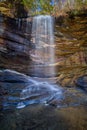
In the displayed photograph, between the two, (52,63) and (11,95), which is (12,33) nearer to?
(52,63)

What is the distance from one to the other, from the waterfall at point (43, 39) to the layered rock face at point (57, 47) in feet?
0.74

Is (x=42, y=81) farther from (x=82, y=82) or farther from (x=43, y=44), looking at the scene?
(x=43, y=44)

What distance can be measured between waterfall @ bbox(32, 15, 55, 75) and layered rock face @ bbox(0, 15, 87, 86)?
226 mm

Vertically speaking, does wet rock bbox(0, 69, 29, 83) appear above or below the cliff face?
below

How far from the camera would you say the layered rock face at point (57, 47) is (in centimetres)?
1354

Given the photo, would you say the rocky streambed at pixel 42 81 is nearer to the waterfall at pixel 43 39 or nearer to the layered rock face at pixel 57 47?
the layered rock face at pixel 57 47

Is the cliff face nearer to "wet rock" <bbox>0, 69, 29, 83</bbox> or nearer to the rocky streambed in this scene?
the rocky streambed

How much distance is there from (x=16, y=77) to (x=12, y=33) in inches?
158

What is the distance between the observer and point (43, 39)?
15555 mm

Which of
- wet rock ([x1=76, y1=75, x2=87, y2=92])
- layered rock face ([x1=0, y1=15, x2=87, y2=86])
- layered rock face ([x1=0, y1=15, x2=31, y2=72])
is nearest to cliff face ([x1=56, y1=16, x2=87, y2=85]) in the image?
layered rock face ([x1=0, y1=15, x2=87, y2=86])

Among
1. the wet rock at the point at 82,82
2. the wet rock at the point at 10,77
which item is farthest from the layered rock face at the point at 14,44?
the wet rock at the point at 82,82

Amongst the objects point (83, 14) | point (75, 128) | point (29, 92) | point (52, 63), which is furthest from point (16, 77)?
point (83, 14)

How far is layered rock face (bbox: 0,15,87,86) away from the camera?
44.4ft

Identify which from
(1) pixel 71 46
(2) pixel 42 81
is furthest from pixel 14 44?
(1) pixel 71 46
